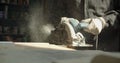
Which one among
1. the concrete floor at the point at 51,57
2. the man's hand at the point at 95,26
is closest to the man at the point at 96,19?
the man's hand at the point at 95,26

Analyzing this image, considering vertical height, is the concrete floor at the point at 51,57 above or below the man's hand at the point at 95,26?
below

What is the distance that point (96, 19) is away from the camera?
206 inches

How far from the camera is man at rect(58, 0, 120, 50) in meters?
5.16

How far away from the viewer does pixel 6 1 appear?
646 centimetres

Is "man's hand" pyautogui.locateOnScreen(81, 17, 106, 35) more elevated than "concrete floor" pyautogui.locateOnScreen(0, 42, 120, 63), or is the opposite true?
"man's hand" pyautogui.locateOnScreen(81, 17, 106, 35)

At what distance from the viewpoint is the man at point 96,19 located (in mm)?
5156

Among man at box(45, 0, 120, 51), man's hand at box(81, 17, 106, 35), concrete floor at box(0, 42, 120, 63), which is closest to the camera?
concrete floor at box(0, 42, 120, 63)

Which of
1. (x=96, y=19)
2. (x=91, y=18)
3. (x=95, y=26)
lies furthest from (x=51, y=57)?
(x=91, y=18)

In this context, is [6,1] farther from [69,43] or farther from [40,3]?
[69,43]

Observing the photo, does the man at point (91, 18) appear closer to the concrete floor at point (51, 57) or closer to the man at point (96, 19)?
the man at point (96, 19)

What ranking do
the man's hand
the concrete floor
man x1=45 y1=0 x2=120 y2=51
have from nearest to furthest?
the concrete floor < the man's hand < man x1=45 y1=0 x2=120 y2=51

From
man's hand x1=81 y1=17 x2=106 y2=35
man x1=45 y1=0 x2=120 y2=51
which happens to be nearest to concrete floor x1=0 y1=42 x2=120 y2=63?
man's hand x1=81 y1=17 x2=106 y2=35

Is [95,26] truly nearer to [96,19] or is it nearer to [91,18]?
[96,19]

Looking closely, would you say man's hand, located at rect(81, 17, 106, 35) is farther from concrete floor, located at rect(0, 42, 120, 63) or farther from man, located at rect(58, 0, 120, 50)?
concrete floor, located at rect(0, 42, 120, 63)
